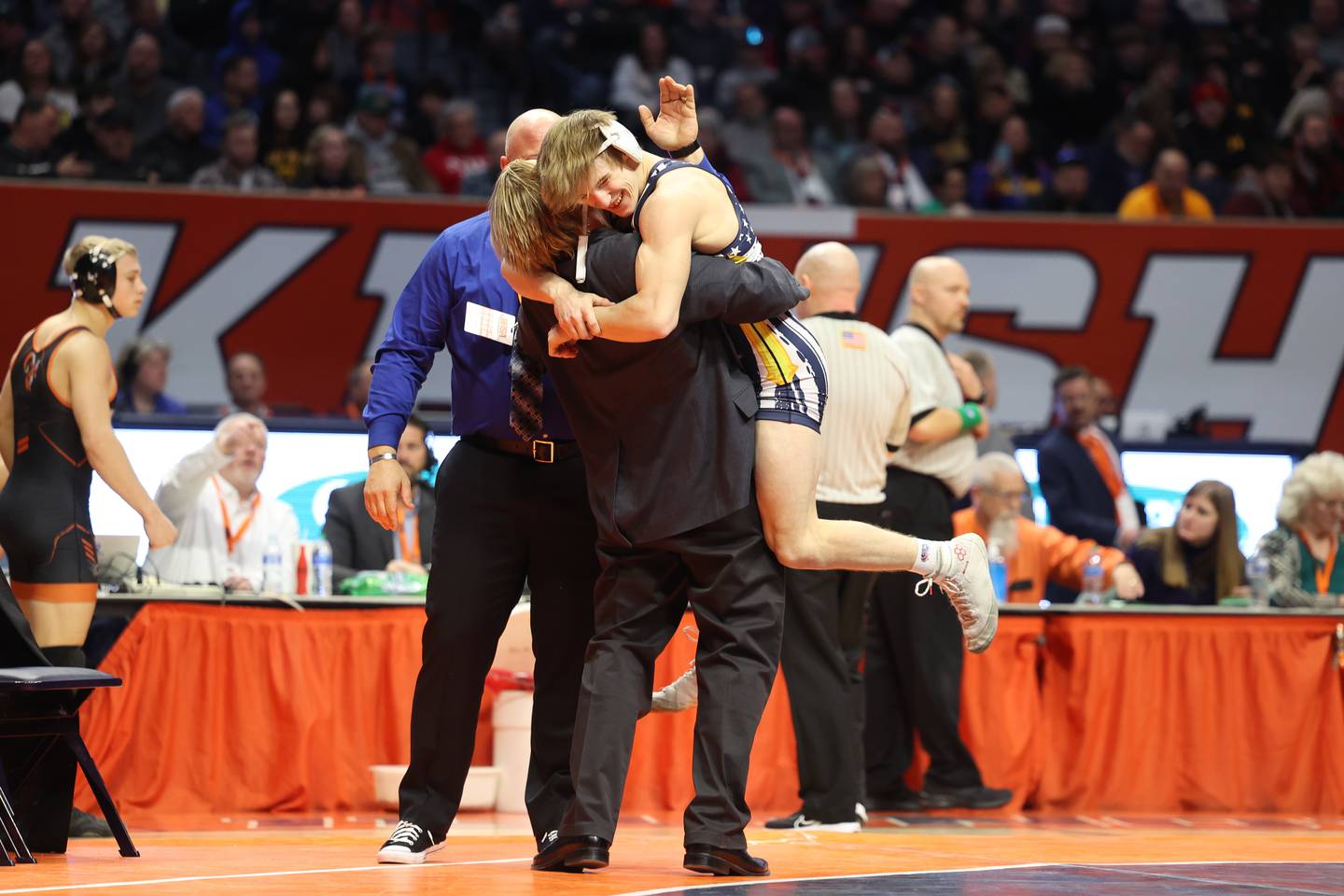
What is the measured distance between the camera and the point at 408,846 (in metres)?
3.81

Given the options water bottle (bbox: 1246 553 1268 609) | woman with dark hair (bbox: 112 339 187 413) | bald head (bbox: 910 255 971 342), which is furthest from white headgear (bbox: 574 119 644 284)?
woman with dark hair (bbox: 112 339 187 413)

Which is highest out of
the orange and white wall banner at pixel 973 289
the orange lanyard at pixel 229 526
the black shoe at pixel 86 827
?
the orange and white wall banner at pixel 973 289

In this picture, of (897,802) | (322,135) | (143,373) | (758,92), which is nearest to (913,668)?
(897,802)

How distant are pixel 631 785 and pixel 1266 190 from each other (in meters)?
7.16

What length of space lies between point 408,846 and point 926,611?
8.88 feet

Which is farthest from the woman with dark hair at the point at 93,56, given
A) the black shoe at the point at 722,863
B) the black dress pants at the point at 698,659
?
the black shoe at the point at 722,863

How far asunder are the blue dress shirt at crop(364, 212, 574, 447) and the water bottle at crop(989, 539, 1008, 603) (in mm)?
3134

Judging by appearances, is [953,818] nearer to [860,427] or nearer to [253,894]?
[860,427]

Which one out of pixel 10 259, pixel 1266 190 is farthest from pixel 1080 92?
pixel 10 259

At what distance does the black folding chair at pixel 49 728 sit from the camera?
3.97 metres

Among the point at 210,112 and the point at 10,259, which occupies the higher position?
the point at 210,112

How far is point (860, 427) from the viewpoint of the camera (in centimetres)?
545

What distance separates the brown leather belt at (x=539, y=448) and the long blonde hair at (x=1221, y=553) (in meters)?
3.88

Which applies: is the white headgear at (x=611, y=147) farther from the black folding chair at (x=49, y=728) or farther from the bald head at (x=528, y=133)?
the black folding chair at (x=49, y=728)
